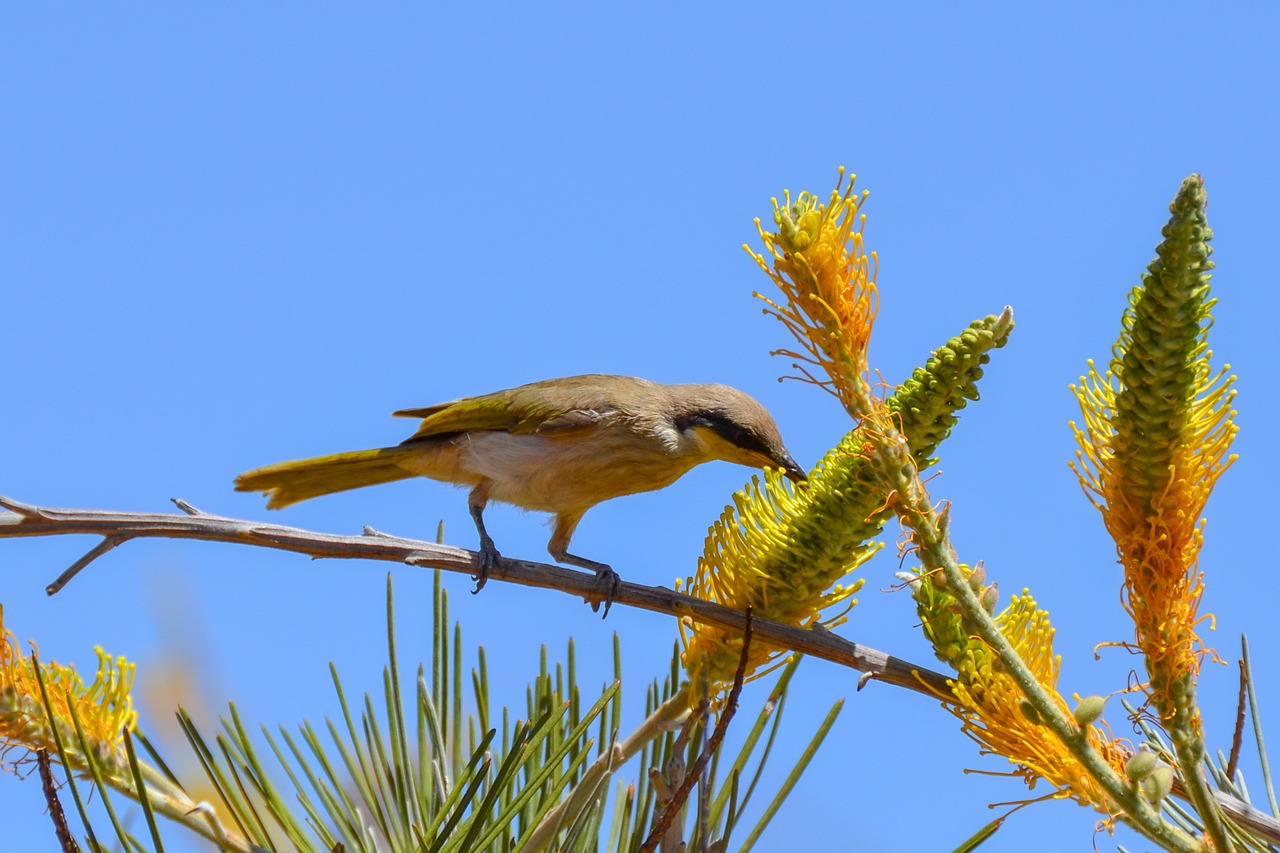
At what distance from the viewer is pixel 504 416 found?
560 cm

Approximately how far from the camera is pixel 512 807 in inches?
66.0

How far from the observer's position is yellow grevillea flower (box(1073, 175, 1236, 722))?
160cm

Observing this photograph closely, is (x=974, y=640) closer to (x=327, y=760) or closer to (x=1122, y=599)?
(x=1122, y=599)

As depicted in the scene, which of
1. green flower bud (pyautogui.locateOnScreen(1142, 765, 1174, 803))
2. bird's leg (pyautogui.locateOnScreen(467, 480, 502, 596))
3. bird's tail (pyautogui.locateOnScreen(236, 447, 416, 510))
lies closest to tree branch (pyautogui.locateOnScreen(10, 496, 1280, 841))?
green flower bud (pyautogui.locateOnScreen(1142, 765, 1174, 803))

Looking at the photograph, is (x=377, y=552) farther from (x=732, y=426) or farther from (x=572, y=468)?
(x=732, y=426)

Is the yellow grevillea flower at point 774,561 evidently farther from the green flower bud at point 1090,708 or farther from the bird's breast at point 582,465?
the bird's breast at point 582,465

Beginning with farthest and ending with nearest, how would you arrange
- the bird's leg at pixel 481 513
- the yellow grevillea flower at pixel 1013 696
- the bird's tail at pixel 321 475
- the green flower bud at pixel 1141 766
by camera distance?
the bird's tail at pixel 321 475
the bird's leg at pixel 481 513
the yellow grevillea flower at pixel 1013 696
the green flower bud at pixel 1141 766

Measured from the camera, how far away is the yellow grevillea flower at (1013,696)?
183 cm

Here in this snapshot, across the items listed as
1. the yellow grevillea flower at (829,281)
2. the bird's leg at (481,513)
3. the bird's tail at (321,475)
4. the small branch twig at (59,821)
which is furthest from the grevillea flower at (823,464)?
the bird's tail at (321,475)

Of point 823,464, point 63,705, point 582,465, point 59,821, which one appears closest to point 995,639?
point 823,464

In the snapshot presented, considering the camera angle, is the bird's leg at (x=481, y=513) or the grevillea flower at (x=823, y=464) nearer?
the grevillea flower at (x=823, y=464)

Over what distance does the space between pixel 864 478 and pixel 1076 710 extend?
745 mm

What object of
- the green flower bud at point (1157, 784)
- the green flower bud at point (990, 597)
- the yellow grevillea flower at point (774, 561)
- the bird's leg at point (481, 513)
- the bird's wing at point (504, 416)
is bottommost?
the green flower bud at point (1157, 784)

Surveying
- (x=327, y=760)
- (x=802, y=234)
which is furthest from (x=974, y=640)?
(x=327, y=760)
